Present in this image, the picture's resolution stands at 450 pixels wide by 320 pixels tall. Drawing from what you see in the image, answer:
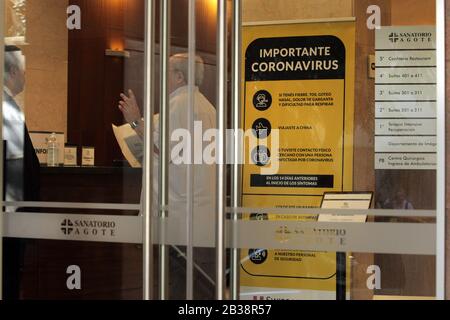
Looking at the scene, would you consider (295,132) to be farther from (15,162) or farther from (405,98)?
(15,162)

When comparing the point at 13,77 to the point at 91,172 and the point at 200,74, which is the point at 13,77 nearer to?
the point at 91,172

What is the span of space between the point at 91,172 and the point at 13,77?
32.4 inches

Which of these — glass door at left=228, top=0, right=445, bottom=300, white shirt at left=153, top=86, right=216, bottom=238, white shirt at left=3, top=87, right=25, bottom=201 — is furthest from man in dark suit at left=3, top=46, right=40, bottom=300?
glass door at left=228, top=0, right=445, bottom=300

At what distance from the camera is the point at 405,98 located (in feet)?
16.8

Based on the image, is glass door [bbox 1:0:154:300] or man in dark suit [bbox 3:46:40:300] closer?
glass door [bbox 1:0:154:300]

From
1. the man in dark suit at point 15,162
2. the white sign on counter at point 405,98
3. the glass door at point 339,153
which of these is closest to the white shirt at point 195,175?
the glass door at point 339,153

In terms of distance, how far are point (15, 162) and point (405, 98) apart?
240cm

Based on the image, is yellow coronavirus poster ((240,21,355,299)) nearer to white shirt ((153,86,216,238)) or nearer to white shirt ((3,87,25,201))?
white shirt ((153,86,216,238))

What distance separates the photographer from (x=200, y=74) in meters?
5.48

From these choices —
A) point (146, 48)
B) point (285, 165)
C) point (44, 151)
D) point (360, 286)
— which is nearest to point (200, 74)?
point (146, 48)

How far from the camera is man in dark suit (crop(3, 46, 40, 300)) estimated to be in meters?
5.86

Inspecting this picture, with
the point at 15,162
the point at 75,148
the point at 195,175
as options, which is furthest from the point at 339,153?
the point at 15,162

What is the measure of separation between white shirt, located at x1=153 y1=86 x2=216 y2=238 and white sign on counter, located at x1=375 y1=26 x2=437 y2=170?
37.4 inches

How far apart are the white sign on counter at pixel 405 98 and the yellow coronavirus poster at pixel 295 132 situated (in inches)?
6.4
